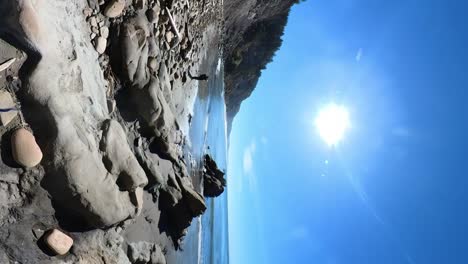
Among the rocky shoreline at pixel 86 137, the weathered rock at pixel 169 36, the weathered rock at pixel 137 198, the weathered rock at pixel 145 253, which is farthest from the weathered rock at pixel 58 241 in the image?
the weathered rock at pixel 169 36

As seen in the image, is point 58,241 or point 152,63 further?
point 152,63

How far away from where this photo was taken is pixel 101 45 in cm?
261

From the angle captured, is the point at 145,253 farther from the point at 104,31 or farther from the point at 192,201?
the point at 104,31

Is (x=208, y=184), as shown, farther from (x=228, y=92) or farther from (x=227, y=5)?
(x=228, y=92)

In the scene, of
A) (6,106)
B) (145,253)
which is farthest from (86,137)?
(145,253)

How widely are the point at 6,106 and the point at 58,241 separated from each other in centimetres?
70

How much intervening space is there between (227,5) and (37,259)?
23.7 feet

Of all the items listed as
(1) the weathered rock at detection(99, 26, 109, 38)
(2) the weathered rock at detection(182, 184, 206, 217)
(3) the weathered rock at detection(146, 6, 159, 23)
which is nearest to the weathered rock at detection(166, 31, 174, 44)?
(3) the weathered rock at detection(146, 6, 159, 23)

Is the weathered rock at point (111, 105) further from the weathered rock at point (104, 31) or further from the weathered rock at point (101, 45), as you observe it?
the weathered rock at point (104, 31)

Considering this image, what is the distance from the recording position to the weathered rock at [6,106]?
1666mm

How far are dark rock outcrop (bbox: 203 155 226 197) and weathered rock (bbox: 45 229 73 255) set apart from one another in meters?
4.42

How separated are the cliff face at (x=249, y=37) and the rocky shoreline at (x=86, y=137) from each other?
5.57 metres

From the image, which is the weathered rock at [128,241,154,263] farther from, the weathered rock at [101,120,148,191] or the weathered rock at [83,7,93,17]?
the weathered rock at [83,7,93,17]

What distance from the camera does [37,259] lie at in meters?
1.78
